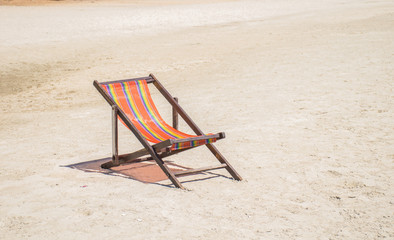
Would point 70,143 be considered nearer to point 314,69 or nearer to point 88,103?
point 88,103

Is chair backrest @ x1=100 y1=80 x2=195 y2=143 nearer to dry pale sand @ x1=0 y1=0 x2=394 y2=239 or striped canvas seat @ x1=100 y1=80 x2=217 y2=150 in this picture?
striped canvas seat @ x1=100 y1=80 x2=217 y2=150

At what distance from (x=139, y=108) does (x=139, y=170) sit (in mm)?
693

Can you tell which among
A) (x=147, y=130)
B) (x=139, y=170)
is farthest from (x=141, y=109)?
(x=139, y=170)

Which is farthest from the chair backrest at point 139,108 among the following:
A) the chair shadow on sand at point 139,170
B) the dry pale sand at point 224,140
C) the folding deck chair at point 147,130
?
the dry pale sand at point 224,140

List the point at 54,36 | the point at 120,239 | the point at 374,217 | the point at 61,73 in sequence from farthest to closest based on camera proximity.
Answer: the point at 54,36
the point at 61,73
the point at 374,217
the point at 120,239

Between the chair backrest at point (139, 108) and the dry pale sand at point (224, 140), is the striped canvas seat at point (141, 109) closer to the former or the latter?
the chair backrest at point (139, 108)

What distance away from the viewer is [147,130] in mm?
5711

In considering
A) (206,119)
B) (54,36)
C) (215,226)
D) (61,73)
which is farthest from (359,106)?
(54,36)

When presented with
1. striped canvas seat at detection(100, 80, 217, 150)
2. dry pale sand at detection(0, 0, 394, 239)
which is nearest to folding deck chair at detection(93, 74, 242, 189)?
striped canvas seat at detection(100, 80, 217, 150)

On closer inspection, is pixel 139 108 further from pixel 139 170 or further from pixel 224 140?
pixel 224 140

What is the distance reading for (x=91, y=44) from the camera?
1673 cm

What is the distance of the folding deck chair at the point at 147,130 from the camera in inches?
205

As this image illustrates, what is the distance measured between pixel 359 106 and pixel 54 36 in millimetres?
12524

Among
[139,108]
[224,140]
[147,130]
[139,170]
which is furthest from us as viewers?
[224,140]
